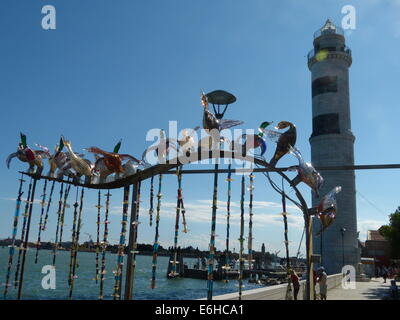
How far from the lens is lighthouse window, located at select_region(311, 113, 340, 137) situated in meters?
39.2

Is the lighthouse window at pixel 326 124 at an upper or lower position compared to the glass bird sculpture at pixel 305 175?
upper

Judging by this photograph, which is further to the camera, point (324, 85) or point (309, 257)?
point (324, 85)

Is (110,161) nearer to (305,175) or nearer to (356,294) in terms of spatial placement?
(305,175)

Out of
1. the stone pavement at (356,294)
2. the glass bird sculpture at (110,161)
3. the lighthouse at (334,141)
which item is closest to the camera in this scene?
the glass bird sculpture at (110,161)

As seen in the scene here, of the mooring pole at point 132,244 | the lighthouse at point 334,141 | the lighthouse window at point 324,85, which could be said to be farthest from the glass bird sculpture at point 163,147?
the lighthouse window at point 324,85

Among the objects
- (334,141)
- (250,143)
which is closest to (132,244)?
(250,143)

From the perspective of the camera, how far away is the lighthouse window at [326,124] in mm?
39219

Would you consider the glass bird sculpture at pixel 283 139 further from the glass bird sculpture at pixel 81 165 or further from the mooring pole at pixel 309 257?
the glass bird sculpture at pixel 81 165

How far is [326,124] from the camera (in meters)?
39.6

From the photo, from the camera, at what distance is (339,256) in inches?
1491

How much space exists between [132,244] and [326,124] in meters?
34.6
